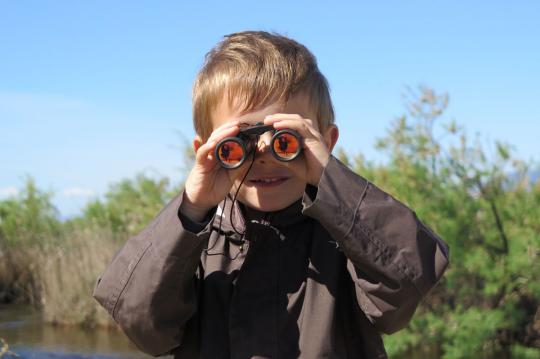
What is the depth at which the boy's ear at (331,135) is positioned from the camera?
6.98 ft

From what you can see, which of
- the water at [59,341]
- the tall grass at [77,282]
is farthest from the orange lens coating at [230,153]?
the tall grass at [77,282]

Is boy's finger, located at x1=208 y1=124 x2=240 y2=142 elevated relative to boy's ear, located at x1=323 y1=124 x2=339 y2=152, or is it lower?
lower

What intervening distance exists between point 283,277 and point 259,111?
497 millimetres

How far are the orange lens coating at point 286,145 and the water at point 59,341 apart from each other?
16.6ft

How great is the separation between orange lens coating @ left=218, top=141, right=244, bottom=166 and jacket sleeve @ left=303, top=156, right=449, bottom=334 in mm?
223

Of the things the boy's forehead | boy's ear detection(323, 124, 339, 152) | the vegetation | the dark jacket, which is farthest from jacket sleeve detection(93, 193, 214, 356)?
the vegetation

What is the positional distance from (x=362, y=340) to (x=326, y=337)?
161 millimetres

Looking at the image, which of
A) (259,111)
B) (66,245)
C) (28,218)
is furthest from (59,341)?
(259,111)

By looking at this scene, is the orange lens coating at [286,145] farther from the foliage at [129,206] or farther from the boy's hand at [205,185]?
the foliage at [129,206]

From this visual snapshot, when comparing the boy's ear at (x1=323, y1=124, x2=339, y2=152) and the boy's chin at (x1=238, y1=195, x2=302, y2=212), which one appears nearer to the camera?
the boy's chin at (x1=238, y1=195, x2=302, y2=212)

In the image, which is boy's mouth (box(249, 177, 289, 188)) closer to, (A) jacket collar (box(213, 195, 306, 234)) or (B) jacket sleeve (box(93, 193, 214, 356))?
(A) jacket collar (box(213, 195, 306, 234))

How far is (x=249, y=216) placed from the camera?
2.07 m

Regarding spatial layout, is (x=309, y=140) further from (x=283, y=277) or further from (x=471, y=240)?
(x=471, y=240)

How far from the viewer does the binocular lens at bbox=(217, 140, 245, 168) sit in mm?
1818
